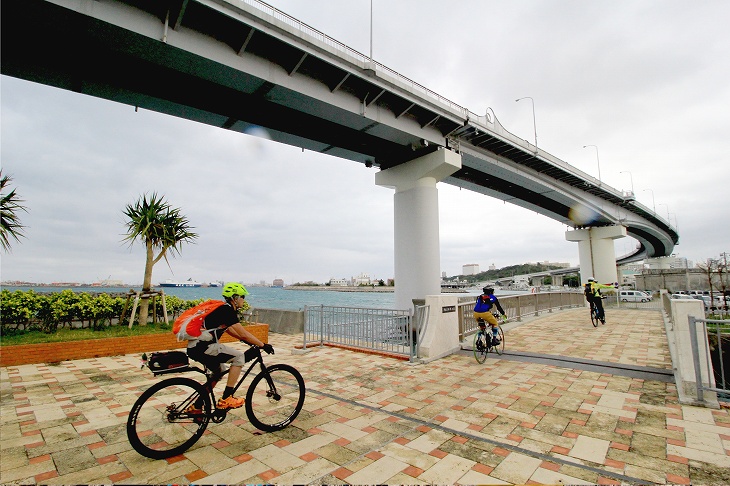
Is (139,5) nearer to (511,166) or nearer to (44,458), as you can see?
(44,458)

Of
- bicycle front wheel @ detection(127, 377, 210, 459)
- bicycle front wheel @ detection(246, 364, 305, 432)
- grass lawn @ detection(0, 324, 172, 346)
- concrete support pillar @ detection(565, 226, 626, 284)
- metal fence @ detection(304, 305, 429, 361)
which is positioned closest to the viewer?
bicycle front wheel @ detection(127, 377, 210, 459)

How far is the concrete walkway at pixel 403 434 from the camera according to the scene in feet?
11.2

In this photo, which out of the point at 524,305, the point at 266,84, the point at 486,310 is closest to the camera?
the point at 486,310

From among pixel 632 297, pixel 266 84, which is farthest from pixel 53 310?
pixel 632 297

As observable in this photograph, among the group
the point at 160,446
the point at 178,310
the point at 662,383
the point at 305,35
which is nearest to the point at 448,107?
the point at 305,35

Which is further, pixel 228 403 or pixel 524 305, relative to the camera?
pixel 524 305

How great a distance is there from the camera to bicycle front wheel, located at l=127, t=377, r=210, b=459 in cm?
361

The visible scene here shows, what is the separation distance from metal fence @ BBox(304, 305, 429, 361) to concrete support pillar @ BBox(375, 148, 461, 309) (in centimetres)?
776

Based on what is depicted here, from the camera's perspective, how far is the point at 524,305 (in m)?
17.2

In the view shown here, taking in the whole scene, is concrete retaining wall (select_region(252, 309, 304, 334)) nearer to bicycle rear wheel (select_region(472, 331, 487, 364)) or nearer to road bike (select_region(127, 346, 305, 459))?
bicycle rear wheel (select_region(472, 331, 487, 364))

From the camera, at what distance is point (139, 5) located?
9586 millimetres

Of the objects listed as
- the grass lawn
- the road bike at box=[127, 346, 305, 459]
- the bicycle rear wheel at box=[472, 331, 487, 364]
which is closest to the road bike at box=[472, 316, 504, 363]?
the bicycle rear wheel at box=[472, 331, 487, 364]

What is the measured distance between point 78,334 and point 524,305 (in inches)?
710

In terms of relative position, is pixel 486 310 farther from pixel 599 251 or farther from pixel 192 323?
pixel 599 251
